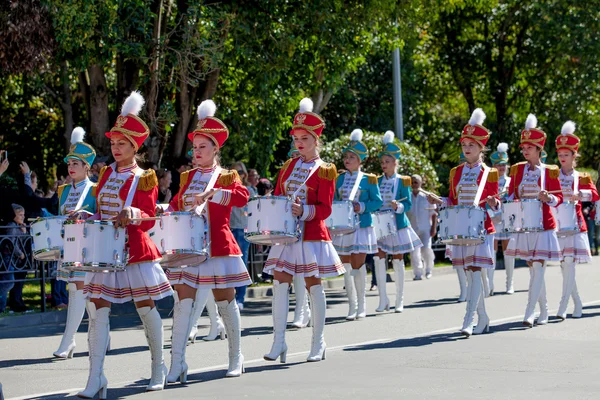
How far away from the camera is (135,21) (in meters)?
17.2

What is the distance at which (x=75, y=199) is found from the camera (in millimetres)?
11281

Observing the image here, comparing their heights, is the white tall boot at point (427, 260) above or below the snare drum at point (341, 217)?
below

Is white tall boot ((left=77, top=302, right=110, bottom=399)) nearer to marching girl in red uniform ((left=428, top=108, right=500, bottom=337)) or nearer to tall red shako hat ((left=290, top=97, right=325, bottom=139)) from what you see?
tall red shako hat ((left=290, top=97, right=325, bottom=139))

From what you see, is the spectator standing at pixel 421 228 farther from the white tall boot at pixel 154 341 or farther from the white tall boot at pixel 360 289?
the white tall boot at pixel 154 341

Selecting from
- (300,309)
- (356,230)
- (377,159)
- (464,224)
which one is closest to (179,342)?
(464,224)

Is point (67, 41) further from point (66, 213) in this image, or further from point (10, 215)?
point (66, 213)

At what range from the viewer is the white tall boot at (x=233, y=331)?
9719mm

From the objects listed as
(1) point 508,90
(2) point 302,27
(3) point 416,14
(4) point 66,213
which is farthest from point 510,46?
(4) point 66,213

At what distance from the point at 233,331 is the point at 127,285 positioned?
1257mm

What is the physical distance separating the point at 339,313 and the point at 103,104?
621 centimetres

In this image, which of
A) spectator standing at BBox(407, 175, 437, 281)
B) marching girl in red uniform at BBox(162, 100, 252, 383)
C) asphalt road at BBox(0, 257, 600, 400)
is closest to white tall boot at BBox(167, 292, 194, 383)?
marching girl in red uniform at BBox(162, 100, 252, 383)

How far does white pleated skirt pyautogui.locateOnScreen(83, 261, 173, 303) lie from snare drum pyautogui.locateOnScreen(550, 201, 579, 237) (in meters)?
6.75

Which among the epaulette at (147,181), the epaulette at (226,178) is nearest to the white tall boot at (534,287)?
the epaulette at (226,178)

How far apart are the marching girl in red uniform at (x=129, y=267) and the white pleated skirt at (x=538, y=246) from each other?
5.84m
